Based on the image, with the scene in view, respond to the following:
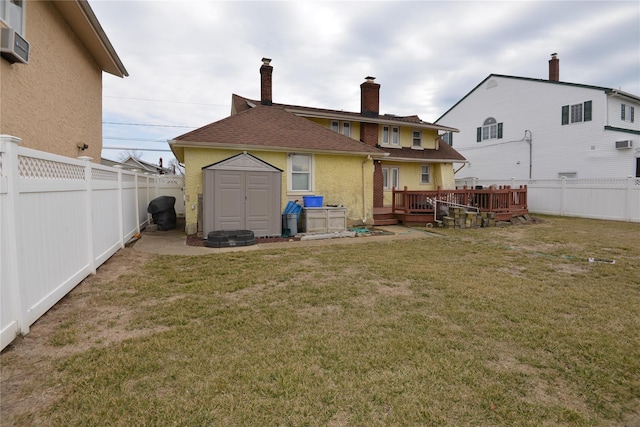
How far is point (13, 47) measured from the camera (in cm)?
544

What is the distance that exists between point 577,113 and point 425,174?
10.4 m

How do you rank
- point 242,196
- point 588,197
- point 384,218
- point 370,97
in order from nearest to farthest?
1. point 242,196
2. point 384,218
3. point 588,197
4. point 370,97

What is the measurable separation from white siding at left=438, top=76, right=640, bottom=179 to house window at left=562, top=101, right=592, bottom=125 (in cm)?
21

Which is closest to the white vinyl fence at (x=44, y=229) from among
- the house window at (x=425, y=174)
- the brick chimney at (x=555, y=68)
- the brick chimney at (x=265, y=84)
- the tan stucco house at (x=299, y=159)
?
the tan stucco house at (x=299, y=159)

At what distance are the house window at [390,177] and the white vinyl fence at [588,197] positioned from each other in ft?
25.7

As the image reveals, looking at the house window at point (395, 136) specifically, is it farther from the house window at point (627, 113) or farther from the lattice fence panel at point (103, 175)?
the lattice fence panel at point (103, 175)

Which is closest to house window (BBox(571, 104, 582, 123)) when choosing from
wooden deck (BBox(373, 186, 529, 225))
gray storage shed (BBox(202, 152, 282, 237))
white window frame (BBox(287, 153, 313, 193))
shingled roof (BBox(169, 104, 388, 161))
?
wooden deck (BBox(373, 186, 529, 225))

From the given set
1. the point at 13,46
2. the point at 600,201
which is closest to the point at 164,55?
the point at 13,46

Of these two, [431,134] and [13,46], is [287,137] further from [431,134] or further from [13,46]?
[431,134]

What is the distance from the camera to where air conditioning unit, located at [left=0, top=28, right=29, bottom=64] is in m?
5.34

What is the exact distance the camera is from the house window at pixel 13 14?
5648 millimetres

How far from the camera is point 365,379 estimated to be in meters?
2.77

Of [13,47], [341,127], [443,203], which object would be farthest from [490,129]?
[13,47]

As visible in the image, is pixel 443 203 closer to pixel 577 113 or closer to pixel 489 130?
pixel 577 113
